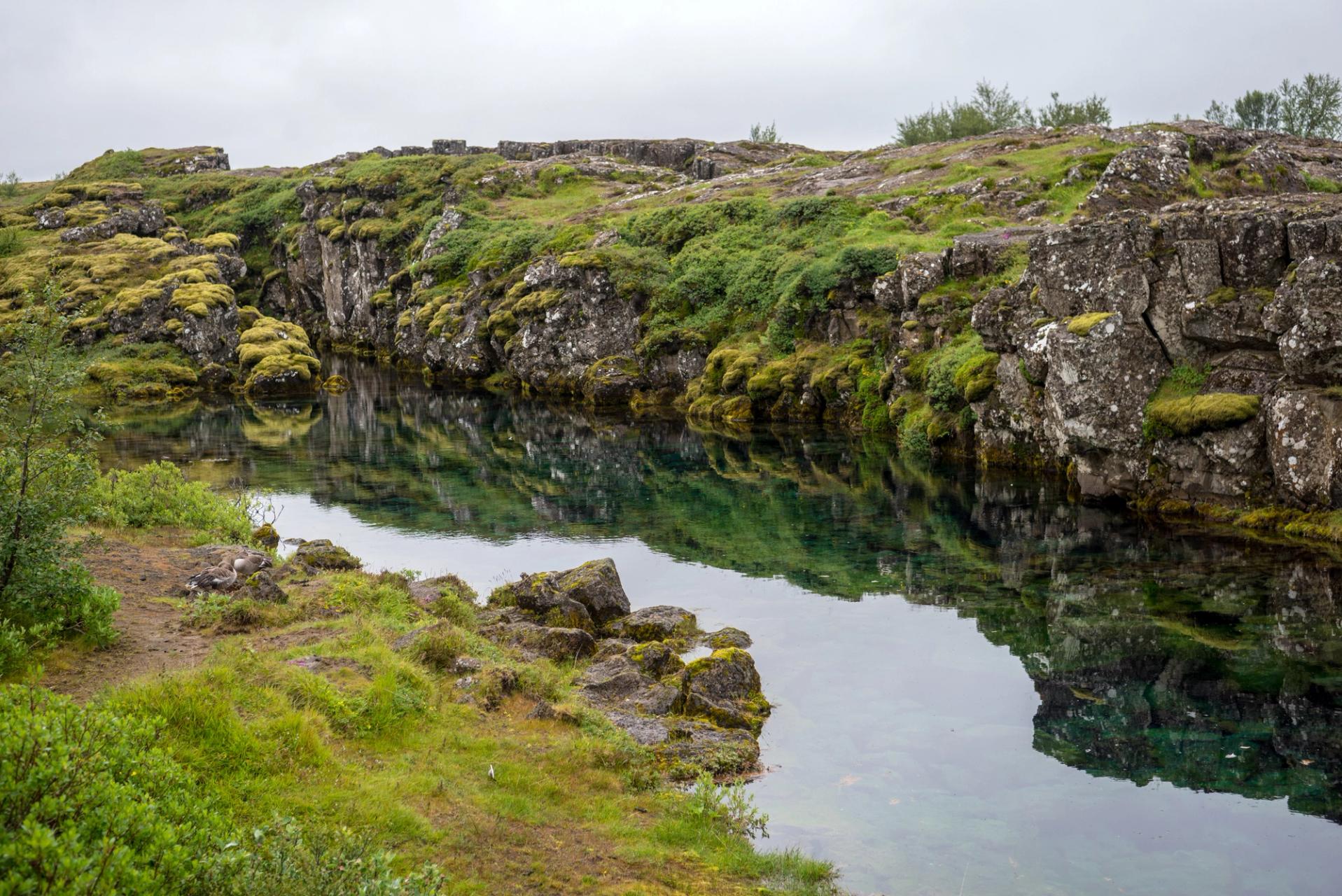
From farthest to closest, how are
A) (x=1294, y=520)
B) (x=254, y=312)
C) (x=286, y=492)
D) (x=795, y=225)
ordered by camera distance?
(x=254, y=312), (x=795, y=225), (x=286, y=492), (x=1294, y=520)

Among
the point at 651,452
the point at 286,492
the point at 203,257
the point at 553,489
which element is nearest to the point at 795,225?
the point at 651,452

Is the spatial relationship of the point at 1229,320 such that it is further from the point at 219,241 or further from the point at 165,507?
the point at 219,241

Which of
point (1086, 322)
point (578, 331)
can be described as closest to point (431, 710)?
point (1086, 322)

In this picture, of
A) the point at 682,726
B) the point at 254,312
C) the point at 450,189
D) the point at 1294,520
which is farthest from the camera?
the point at 450,189

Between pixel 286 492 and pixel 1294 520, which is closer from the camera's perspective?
pixel 1294 520

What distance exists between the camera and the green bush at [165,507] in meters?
26.2

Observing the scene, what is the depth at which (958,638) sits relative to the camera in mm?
22250

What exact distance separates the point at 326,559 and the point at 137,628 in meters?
8.54

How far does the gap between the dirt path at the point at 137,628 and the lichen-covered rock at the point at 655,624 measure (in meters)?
9.08

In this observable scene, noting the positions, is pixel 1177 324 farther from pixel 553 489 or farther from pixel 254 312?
pixel 254 312

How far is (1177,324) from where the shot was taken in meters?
32.1

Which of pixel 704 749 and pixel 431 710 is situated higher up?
pixel 431 710

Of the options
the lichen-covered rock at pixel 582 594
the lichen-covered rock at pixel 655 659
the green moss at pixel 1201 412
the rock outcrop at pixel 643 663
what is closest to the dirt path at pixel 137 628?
the rock outcrop at pixel 643 663

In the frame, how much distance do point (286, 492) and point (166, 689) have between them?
101 feet
